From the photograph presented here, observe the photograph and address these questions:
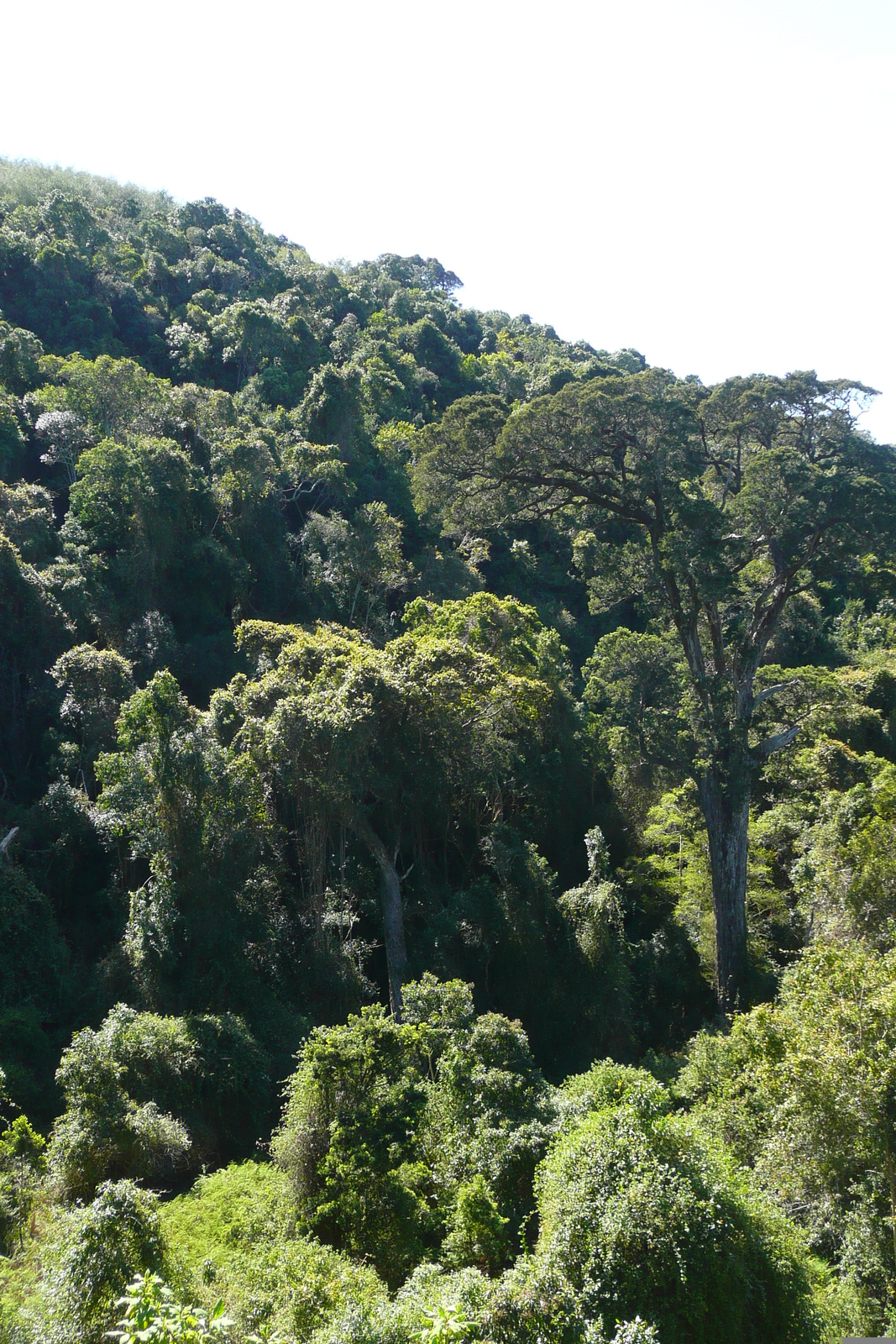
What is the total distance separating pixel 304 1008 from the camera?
50.0ft

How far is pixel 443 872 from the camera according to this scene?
18562mm

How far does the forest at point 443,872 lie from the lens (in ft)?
23.3

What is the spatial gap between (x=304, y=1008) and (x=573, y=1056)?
4.92 meters

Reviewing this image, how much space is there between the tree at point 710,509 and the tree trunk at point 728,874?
0.10 ft

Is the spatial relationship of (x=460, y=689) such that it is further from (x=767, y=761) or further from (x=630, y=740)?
(x=767, y=761)

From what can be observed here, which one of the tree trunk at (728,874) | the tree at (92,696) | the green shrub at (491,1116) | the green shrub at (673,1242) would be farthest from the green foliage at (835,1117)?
the tree at (92,696)

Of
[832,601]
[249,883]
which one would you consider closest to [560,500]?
[249,883]

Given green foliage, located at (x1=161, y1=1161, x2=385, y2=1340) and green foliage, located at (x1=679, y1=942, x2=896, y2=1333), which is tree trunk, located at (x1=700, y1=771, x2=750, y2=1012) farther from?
green foliage, located at (x1=161, y1=1161, x2=385, y2=1340)

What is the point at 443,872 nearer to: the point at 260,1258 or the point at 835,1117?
the point at 260,1258

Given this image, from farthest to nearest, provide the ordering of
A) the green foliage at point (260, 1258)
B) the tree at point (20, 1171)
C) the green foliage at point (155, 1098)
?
1. the green foliage at point (155, 1098)
2. the tree at point (20, 1171)
3. the green foliage at point (260, 1258)

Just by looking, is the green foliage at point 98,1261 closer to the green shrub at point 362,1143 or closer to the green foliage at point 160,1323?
the green shrub at point 362,1143

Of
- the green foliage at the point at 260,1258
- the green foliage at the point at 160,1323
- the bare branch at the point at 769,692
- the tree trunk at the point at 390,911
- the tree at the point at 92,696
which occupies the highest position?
the tree at the point at 92,696

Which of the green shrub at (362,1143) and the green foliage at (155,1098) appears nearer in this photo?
the green shrub at (362,1143)

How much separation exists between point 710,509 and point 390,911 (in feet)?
31.4
